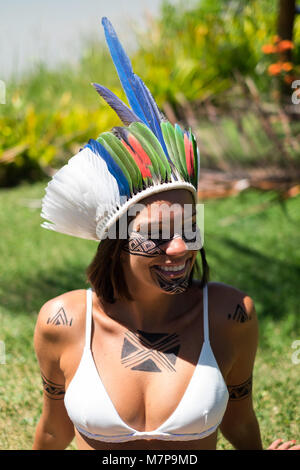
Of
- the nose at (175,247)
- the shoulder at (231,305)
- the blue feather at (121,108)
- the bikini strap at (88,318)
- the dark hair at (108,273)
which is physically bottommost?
the shoulder at (231,305)

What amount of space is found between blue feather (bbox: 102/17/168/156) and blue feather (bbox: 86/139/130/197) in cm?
23

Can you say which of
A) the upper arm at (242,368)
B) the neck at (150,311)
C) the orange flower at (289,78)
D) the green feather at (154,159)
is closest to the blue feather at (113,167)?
the green feather at (154,159)

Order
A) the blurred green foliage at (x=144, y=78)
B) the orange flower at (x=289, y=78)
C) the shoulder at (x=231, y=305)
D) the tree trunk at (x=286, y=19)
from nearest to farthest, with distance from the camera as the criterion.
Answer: the shoulder at (x=231, y=305) → the orange flower at (x=289, y=78) → the tree trunk at (x=286, y=19) → the blurred green foliage at (x=144, y=78)

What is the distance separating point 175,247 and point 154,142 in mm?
408

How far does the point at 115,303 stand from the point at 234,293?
52 centimetres

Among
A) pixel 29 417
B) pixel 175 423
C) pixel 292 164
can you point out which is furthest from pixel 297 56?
pixel 175 423

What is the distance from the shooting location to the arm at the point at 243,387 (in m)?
2.28

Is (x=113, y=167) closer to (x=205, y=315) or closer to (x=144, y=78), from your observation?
(x=205, y=315)

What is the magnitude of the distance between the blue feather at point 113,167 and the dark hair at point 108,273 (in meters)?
0.22

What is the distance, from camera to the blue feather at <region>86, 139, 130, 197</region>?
2.02 meters

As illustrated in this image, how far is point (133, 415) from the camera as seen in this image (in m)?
2.09

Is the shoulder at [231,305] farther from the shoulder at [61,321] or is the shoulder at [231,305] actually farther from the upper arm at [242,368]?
the shoulder at [61,321]

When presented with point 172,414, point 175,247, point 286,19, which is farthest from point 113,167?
point 286,19

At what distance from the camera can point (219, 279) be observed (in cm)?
582
